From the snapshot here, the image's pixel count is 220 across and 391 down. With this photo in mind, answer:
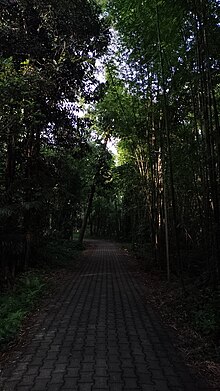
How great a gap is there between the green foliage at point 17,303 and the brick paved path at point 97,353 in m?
0.29

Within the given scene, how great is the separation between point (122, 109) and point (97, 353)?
8.23m

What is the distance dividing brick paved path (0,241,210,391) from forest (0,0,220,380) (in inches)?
36.4

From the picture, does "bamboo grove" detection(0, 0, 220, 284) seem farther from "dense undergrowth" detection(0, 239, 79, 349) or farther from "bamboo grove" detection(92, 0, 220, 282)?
"dense undergrowth" detection(0, 239, 79, 349)

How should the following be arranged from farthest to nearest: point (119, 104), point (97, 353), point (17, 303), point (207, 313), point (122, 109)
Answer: point (119, 104)
point (122, 109)
point (17, 303)
point (207, 313)
point (97, 353)

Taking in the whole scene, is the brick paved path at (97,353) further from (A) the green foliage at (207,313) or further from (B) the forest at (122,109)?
(B) the forest at (122,109)

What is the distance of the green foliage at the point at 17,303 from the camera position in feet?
14.5

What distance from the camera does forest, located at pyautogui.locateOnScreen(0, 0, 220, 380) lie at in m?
5.27

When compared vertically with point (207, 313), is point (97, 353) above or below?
below

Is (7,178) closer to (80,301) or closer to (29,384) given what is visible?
(80,301)

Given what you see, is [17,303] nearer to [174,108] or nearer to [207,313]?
[207,313]

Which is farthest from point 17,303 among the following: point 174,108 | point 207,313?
point 174,108

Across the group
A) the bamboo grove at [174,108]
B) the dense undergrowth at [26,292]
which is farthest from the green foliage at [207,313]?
the dense undergrowth at [26,292]

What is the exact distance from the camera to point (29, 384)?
2.92 metres

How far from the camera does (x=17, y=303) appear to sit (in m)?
5.83
